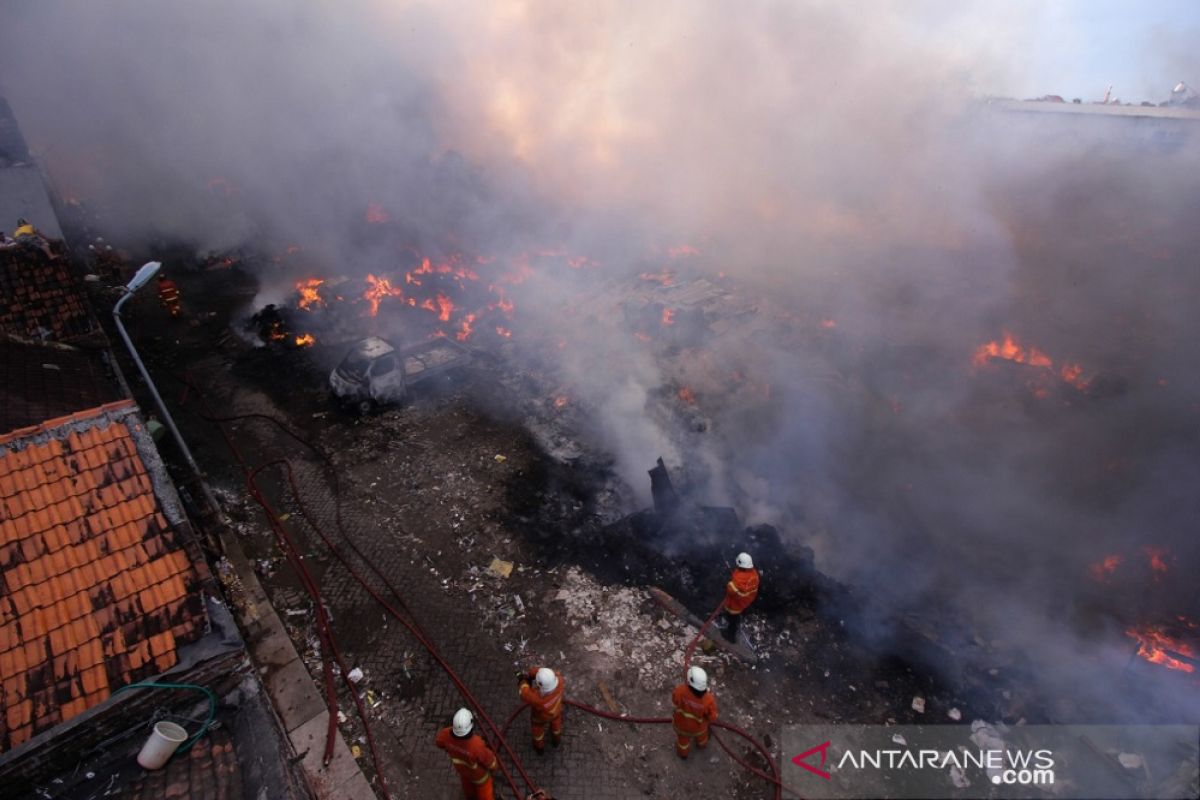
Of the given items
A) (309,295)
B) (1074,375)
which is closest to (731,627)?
(1074,375)

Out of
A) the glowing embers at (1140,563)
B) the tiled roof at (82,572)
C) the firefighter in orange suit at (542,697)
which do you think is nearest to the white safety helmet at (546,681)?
the firefighter in orange suit at (542,697)

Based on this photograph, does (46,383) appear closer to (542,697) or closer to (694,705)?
(542,697)

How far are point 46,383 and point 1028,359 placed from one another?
722 inches

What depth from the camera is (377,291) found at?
53.3 ft

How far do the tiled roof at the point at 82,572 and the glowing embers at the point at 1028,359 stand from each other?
14671mm

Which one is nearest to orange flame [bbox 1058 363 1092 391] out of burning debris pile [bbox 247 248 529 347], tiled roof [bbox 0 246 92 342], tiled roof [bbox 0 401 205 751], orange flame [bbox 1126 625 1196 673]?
orange flame [bbox 1126 625 1196 673]

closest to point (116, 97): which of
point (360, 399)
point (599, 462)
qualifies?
point (360, 399)

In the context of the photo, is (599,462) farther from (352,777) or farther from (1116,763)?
(1116,763)

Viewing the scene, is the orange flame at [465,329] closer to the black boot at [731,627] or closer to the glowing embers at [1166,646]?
the black boot at [731,627]

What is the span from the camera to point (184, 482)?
9.31m

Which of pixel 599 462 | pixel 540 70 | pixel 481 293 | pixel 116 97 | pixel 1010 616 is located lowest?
pixel 1010 616

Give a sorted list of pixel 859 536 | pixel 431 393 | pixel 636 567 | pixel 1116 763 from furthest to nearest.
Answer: pixel 431 393 < pixel 859 536 < pixel 636 567 < pixel 1116 763

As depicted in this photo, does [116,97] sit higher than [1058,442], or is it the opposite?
[116,97]

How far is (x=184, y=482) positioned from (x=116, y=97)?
2145 cm
